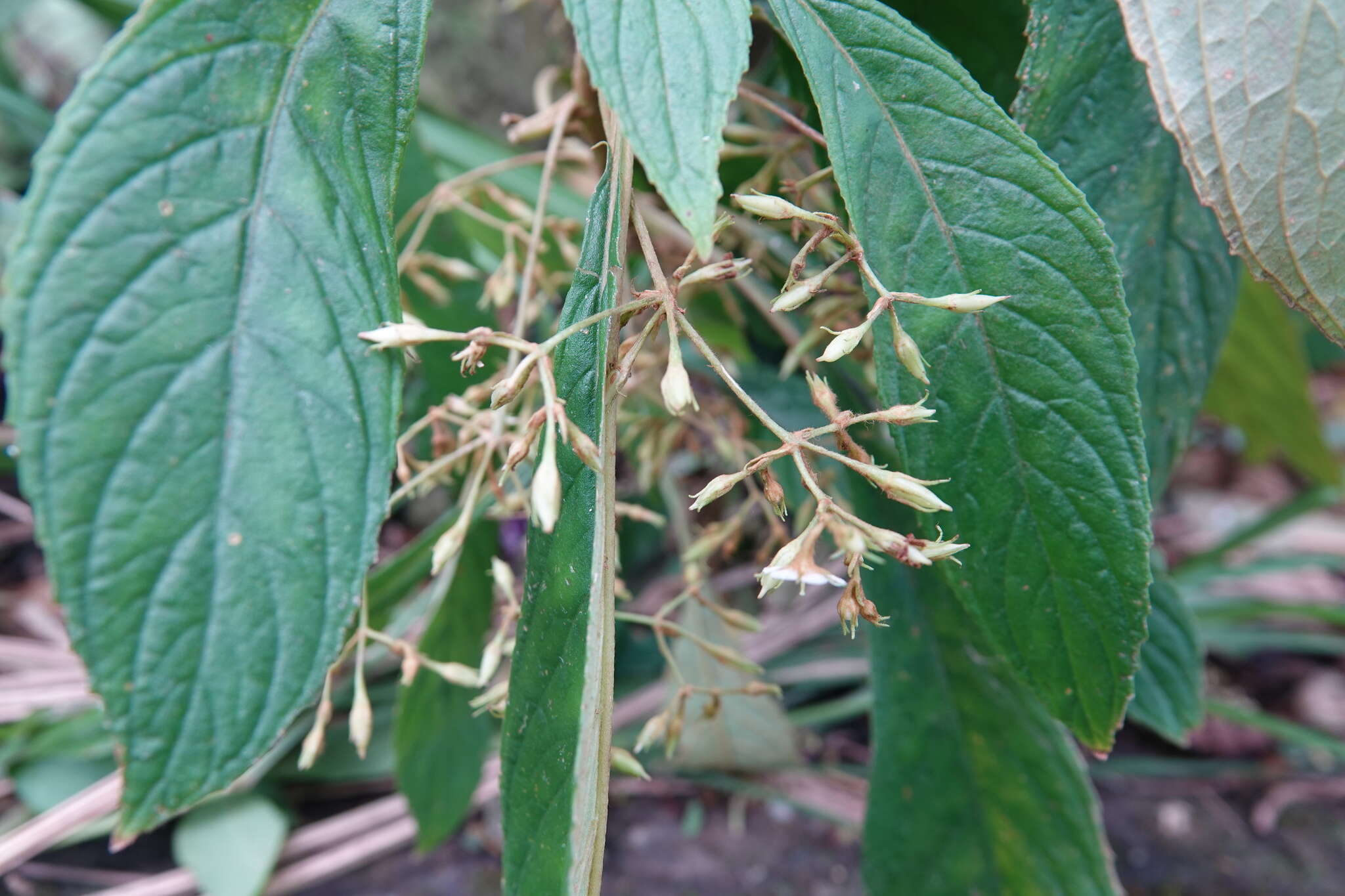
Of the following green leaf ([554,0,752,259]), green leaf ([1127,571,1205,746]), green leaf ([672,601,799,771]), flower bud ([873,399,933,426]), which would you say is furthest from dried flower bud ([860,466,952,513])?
green leaf ([672,601,799,771])

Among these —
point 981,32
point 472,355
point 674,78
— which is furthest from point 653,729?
point 981,32

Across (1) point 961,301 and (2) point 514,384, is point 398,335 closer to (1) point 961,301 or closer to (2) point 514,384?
(2) point 514,384

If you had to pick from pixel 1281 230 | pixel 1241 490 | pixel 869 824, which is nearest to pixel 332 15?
pixel 1281 230

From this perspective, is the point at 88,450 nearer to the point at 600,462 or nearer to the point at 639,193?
the point at 600,462

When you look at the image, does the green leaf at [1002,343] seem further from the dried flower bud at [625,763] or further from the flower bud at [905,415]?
the dried flower bud at [625,763]

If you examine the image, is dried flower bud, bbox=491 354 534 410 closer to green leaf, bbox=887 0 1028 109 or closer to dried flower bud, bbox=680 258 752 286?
dried flower bud, bbox=680 258 752 286

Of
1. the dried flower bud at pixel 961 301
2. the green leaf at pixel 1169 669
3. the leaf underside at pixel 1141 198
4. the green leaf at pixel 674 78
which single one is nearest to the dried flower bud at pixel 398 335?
the green leaf at pixel 674 78
